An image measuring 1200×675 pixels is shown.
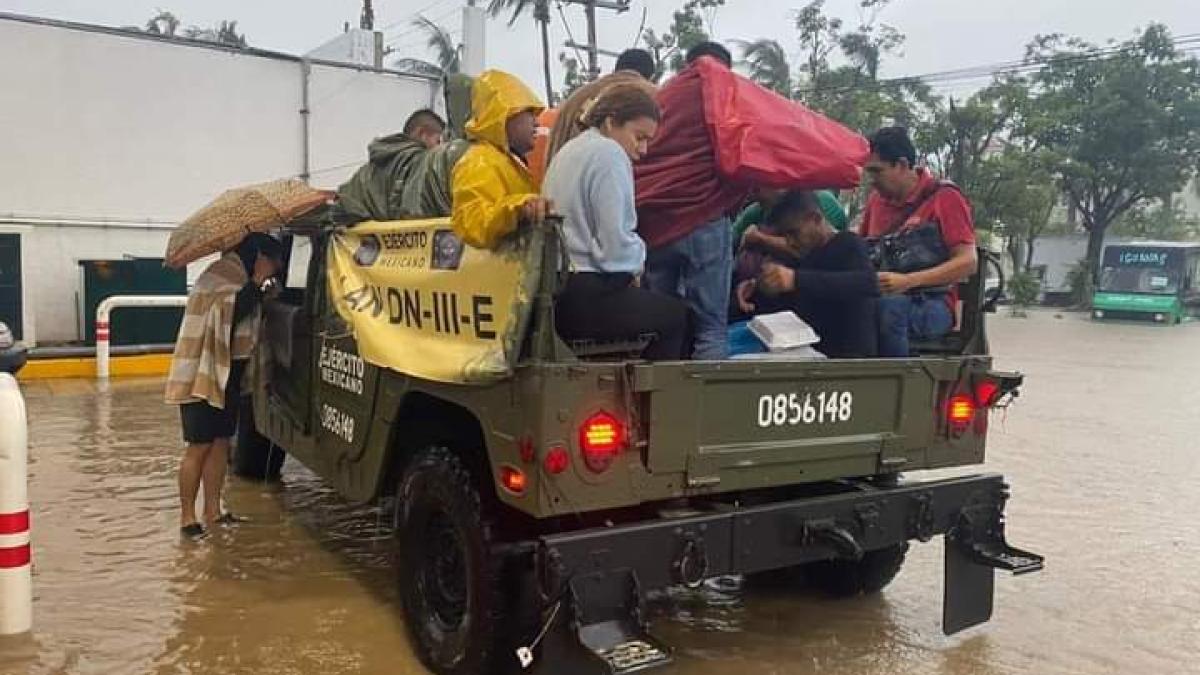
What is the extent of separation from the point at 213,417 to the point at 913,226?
3678 mm

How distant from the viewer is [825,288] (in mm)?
4258

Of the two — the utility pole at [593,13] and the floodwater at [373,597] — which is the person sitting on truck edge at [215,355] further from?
the utility pole at [593,13]

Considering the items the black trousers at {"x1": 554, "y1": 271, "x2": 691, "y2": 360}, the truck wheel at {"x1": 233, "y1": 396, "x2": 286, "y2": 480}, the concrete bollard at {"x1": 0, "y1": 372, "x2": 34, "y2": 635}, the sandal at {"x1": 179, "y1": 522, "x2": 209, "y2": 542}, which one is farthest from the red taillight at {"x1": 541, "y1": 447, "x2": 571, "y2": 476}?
the truck wheel at {"x1": 233, "y1": 396, "x2": 286, "y2": 480}

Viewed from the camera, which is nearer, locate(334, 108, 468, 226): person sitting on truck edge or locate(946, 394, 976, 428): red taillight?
locate(946, 394, 976, 428): red taillight

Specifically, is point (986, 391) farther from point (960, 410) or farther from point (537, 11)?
point (537, 11)

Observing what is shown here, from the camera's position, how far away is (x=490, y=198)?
3.57 metres

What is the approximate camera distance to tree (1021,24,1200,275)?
119ft

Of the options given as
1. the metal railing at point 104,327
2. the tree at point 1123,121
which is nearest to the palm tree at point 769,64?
the tree at point 1123,121

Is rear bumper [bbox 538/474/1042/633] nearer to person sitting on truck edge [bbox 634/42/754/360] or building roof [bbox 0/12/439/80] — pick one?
person sitting on truck edge [bbox 634/42/754/360]

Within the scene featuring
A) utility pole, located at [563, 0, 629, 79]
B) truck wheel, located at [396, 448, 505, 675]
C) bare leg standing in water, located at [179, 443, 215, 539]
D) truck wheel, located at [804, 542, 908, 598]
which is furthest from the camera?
utility pole, located at [563, 0, 629, 79]

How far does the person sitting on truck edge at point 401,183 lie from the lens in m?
4.59

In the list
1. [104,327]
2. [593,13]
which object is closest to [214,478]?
[104,327]

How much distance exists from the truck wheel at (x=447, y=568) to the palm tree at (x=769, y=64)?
3585cm

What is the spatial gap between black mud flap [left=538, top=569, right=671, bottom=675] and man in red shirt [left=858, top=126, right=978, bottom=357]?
69.0 inches
